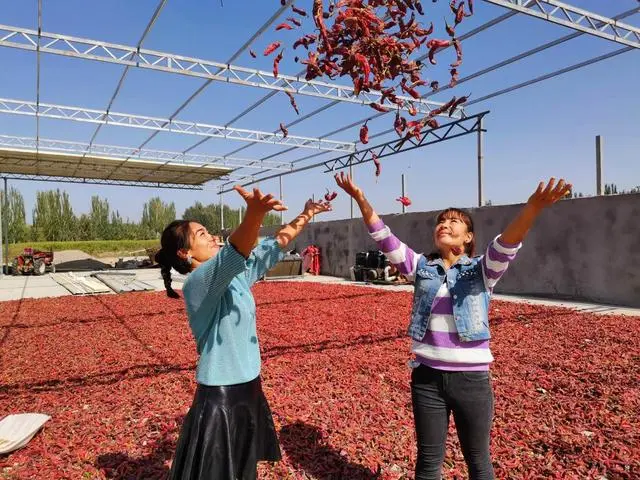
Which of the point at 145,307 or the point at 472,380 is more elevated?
the point at 472,380

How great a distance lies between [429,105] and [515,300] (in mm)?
6720

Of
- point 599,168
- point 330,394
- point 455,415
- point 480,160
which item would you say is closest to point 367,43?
point 455,415

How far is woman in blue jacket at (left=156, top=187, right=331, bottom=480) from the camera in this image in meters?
2.11

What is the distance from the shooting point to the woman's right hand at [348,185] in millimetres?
2693

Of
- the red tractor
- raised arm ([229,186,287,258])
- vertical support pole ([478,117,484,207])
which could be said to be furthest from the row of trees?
raised arm ([229,186,287,258])

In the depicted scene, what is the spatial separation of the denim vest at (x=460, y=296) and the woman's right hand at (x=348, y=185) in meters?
0.58

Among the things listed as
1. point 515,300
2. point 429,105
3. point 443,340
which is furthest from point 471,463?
point 429,105

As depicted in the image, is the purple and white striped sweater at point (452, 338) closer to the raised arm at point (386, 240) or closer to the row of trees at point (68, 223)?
the raised arm at point (386, 240)

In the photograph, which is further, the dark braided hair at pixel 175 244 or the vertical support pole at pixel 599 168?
the vertical support pole at pixel 599 168

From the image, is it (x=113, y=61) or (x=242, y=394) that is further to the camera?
(x=113, y=61)

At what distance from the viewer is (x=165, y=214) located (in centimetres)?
6619

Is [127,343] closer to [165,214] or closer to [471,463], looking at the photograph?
[471,463]

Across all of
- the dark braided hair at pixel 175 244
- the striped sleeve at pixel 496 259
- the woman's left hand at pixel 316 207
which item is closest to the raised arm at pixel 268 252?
the woman's left hand at pixel 316 207

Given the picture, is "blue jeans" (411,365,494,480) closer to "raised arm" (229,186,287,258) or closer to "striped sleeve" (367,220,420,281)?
"striped sleeve" (367,220,420,281)
